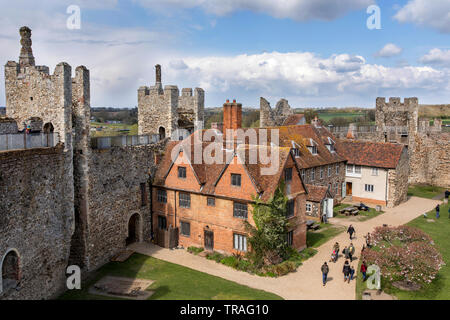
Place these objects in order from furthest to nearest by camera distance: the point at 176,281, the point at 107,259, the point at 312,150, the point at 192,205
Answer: the point at 312,150 < the point at 192,205 < the point at 107,259 < the point at 176,281

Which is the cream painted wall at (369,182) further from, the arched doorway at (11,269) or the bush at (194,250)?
the arched doorway at (11,269)

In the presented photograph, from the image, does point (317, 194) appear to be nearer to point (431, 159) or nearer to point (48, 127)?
point (48, 127)

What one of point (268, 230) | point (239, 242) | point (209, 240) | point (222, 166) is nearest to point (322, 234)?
point (239, 242)

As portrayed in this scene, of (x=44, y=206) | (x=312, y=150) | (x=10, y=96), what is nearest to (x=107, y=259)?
(x=44, y=206)

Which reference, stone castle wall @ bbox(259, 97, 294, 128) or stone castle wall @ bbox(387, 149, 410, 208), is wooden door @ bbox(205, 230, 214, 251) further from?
stone castle wall @ bbox(259, 97, 294, 128)

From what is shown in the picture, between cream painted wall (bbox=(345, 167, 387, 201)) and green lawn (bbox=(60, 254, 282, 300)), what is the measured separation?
26.5m

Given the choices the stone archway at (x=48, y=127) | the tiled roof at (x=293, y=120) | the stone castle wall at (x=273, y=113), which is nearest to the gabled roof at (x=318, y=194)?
the stone castle wall at (x=273, y=113)

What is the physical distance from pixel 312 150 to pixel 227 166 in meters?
17.2

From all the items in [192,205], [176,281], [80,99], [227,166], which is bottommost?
[176,281]

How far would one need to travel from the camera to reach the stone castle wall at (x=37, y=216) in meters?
17.8

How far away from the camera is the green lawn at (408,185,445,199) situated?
49188 mm

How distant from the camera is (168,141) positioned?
33469mm

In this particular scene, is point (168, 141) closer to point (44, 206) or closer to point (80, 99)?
point (80, 99)

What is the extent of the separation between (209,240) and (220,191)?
4.01 m
